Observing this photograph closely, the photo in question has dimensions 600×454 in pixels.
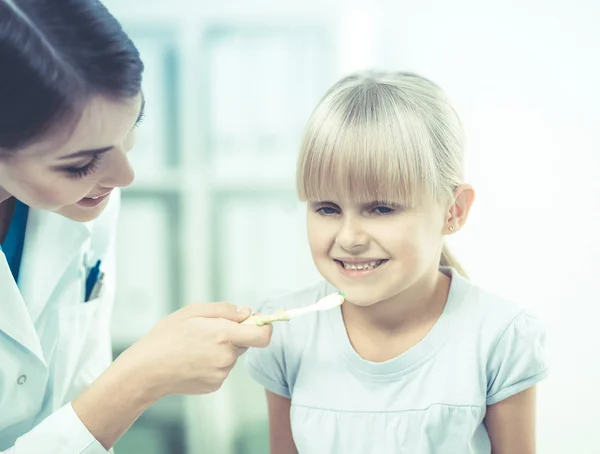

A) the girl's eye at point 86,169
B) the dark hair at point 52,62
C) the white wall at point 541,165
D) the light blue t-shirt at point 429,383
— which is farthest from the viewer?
the white wall at point 541,165

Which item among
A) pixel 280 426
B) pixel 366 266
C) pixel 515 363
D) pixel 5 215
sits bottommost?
pixel 280 426

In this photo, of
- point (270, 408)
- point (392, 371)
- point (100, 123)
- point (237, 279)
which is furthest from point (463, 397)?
point (237, 279)

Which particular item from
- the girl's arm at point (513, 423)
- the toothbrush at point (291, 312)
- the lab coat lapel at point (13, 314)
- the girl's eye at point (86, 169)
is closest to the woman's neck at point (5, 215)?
the lab coat lapel at point (13, 314)

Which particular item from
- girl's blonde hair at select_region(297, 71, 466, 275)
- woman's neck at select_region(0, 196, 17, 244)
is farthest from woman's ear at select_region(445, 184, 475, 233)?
woman's neck at select_region(0, 196, 17, 244)

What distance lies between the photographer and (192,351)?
0.82 meters

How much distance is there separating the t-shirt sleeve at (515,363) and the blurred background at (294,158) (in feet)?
1.94

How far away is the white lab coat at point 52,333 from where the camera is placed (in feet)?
2.64

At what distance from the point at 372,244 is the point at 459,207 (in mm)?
169

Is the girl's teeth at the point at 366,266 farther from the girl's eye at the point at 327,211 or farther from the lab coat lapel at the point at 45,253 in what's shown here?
the lab coat lapel at the point at 45,253

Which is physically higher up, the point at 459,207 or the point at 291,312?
the point at 459,207

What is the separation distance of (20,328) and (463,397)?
64cm

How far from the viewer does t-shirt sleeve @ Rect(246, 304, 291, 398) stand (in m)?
0.98

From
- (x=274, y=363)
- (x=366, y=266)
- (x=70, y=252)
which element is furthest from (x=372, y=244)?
(x=70, y=252)

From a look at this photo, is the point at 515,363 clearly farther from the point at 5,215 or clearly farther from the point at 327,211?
the point at 5,215
